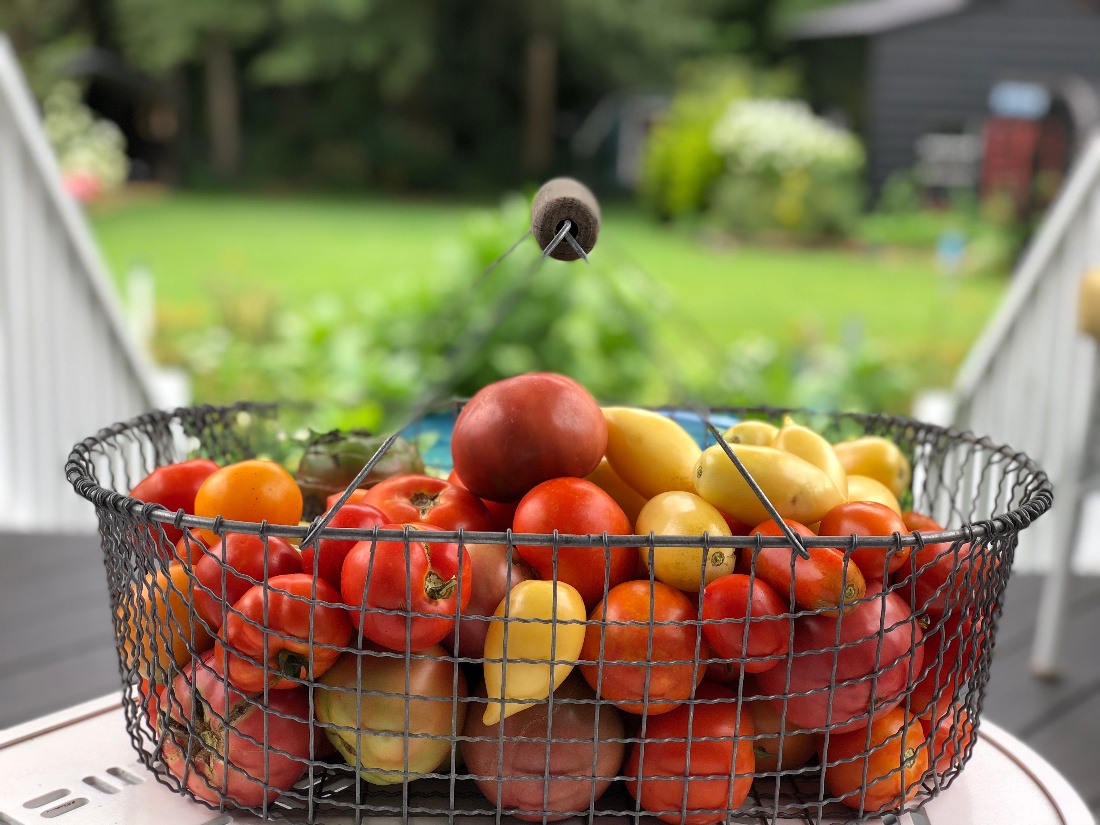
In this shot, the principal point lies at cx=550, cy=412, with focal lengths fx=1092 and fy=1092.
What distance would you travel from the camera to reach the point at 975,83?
37.4ft

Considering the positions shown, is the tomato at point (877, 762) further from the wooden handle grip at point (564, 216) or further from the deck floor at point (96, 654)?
the deck floor at point (96, 654)

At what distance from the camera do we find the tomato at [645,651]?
22.6 inches

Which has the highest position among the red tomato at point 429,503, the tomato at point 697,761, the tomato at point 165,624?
the red tomato at point 429,503

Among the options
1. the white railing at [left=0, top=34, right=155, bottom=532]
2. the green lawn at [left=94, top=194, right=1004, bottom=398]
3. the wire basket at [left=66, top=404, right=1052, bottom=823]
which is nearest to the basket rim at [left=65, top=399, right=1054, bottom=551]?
the wire basket at [left=66, top=404, right=1052, bottom=823]

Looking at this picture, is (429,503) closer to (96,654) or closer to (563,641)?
(563,641)

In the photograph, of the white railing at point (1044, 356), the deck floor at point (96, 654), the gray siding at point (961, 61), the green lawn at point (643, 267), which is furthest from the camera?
the gray siding at point (961, 61)

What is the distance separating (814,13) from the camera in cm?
1536

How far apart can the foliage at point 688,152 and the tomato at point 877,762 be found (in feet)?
33.6

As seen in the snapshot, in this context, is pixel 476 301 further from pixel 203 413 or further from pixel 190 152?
pixel 190 152

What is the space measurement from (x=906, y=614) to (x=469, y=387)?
2.16m

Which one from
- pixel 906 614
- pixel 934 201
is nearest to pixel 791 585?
pixel 906 614

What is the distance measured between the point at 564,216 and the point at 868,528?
0.81 ft

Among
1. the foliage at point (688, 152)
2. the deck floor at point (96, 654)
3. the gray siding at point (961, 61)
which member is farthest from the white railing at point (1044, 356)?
the gray siding at point (961, 61)

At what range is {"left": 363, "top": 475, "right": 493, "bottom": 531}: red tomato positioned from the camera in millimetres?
657
